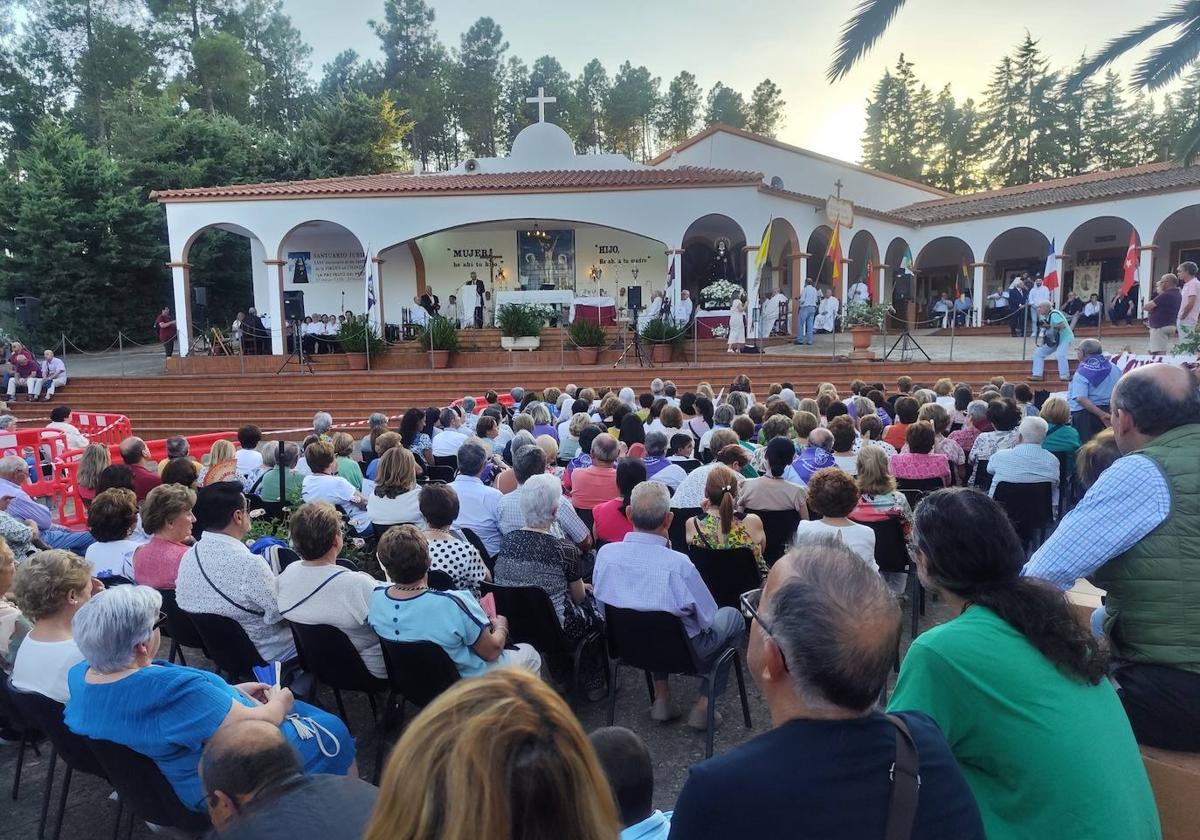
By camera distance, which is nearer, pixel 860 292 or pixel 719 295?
pixel 719 295

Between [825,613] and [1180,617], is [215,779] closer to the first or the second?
[825,613]

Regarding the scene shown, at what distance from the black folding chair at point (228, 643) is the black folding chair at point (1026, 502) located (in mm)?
4520

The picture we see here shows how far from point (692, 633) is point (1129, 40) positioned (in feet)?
12.7

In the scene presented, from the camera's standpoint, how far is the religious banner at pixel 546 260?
21000mm

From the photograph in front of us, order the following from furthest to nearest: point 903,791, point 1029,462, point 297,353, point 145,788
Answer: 1. point 297,353
2. point 1029,462
3. point 145,788
4. point 903,791

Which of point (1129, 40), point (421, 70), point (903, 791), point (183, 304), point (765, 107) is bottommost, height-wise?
point (903, 791)

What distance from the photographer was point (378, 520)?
186 inches

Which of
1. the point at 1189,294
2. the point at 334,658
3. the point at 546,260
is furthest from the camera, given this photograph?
the point at 546,260

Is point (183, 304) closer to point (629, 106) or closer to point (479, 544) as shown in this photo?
point (479, 544)

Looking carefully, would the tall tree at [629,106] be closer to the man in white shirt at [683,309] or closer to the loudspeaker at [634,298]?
the loudspeaker at [634,298]

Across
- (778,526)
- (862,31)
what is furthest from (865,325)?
(862,31)

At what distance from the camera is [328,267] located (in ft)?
68.2

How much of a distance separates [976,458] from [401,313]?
17386 mm

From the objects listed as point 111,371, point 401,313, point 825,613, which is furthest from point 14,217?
point 825,613
